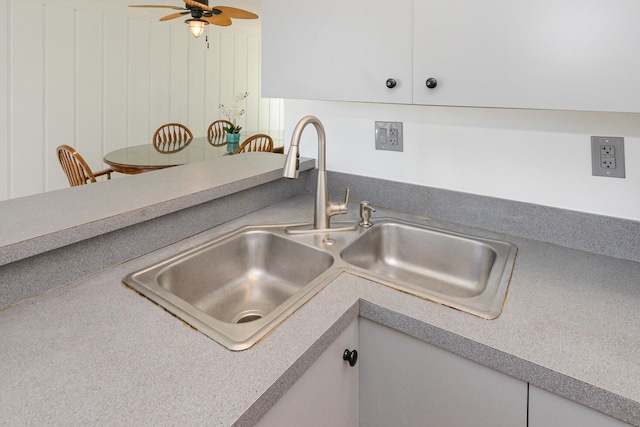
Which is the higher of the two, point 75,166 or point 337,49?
point 337,49

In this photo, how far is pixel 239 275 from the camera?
Answer: 1224 millimetres

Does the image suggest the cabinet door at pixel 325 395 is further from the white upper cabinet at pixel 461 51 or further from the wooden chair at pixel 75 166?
the wooden chair at pixel 75 166

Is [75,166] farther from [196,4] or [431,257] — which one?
[431,257]

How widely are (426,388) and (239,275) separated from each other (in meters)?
0.64

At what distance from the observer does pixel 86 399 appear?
1.90 feet

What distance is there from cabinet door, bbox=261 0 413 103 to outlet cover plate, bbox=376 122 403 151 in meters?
0.34

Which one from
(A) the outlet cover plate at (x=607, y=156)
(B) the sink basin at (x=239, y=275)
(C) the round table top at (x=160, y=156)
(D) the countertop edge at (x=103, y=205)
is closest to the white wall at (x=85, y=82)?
(C) the round table top at (x=160, y=156)

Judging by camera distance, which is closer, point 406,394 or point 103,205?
point 406,394

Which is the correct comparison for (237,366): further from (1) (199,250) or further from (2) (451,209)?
(2) (451,209)

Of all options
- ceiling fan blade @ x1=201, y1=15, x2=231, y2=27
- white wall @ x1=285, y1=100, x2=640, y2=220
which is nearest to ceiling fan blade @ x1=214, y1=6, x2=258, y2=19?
ceiling fan blade @ x1=201, y1=15, x2=231, y2=27

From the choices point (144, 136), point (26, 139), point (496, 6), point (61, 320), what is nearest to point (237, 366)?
point (61, 320)

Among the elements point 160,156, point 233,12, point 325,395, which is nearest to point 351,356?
point 325,395

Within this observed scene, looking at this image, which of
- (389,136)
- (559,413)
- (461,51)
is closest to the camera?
(559,413)

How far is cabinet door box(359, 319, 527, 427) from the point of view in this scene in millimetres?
753
